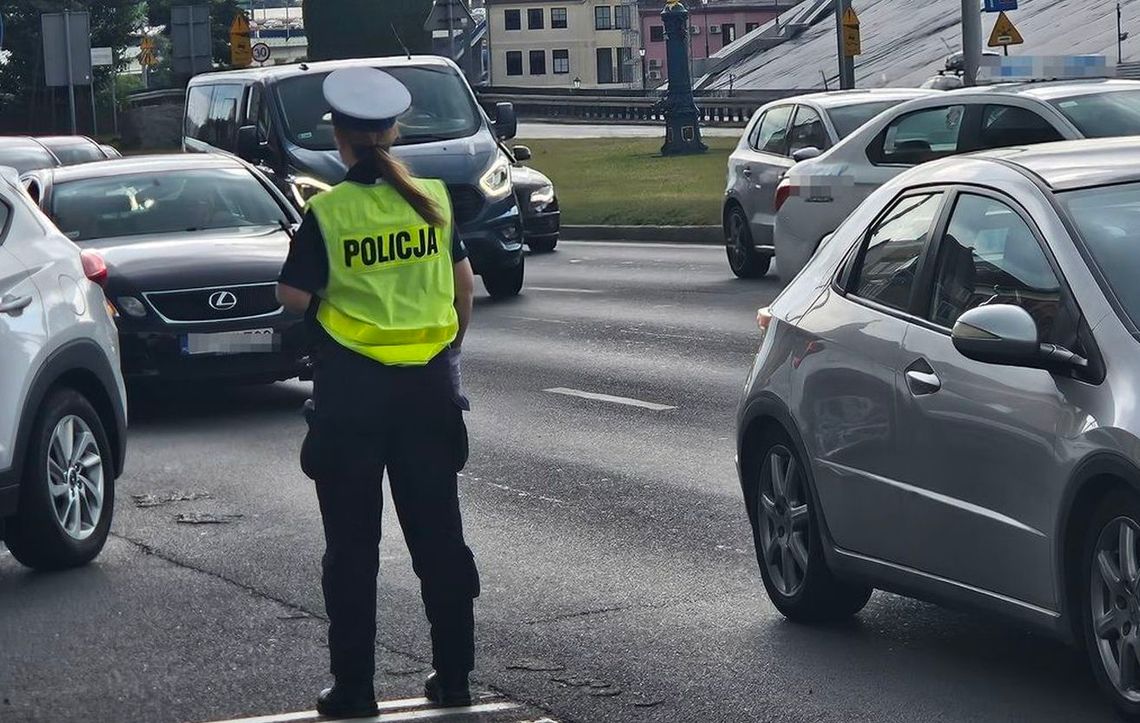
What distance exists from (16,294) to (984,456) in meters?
3.86

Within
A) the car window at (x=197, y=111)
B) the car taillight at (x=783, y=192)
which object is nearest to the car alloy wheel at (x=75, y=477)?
the car taillight at (x=783, y=192)

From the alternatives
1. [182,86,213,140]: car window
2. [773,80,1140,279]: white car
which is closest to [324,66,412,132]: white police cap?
[773,80,1140,279]: white car

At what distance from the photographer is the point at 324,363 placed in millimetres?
6164

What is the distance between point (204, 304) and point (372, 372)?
291 inches

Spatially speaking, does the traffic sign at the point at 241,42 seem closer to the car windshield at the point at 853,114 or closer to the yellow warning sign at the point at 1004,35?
the yellow warning sign at the point at 1004,35

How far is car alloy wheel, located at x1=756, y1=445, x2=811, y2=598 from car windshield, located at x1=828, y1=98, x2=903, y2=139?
39.4ft

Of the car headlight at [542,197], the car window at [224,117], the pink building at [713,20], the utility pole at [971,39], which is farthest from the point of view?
the pink building at [713,20]

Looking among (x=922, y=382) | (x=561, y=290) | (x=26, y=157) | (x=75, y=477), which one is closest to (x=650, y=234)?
(x=561, y=290)

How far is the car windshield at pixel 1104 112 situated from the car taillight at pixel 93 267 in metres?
6.82

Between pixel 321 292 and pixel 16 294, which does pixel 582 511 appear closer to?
pixel 16 294

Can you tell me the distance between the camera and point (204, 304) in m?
13.3

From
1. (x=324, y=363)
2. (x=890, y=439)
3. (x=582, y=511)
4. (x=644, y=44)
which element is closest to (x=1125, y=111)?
(x=582, y=511)

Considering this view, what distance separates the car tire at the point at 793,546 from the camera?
7.20 metres

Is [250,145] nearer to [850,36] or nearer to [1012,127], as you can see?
[1012,127]
